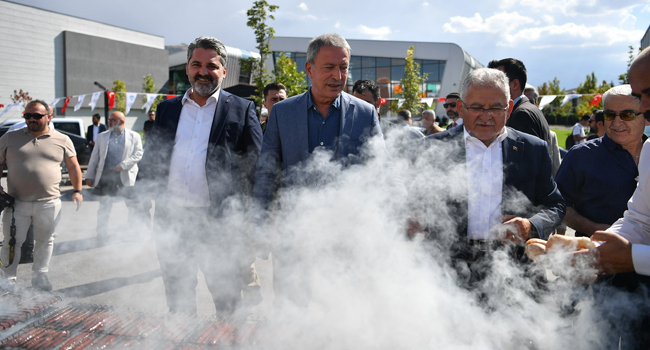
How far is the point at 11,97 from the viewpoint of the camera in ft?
94.9

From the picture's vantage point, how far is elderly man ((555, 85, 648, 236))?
8.36 feet

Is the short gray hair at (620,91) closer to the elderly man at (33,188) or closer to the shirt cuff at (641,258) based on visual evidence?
the shirt cuff at (641,258)

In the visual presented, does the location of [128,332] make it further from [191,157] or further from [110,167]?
[110,167]

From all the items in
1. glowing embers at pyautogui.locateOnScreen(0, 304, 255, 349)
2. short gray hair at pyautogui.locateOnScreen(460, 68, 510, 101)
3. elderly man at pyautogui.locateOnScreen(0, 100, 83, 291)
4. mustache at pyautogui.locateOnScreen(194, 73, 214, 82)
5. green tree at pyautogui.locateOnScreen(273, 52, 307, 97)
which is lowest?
glowing embers at pyautogui.locateOnScreen(0, 304, 255, 349)

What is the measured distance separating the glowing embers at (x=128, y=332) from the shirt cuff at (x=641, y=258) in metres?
1.73

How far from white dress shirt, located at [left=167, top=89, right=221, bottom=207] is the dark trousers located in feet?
0.31

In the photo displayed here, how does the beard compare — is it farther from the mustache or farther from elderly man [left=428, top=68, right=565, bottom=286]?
elderly man [left=428, top=68, right=565, bottom=286]

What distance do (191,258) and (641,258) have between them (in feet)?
8.74

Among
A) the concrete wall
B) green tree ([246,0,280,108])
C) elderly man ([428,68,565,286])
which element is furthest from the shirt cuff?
the concrete wall

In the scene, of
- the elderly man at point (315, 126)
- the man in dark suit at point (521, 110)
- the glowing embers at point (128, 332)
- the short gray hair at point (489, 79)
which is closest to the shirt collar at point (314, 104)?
the elderly man at point (315, 126)

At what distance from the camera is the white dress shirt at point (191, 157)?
2.85 meters

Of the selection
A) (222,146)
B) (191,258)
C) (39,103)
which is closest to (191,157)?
(222,146)

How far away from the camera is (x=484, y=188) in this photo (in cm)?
225

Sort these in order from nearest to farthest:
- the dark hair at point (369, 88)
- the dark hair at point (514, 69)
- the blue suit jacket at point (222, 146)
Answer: the blue suit jacket at point (222, 146)
the dark hair at point (514, 69)
the dark hair at point (369, 88)
